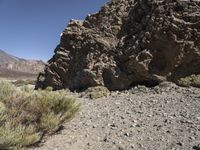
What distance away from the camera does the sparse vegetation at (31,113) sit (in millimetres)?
7461

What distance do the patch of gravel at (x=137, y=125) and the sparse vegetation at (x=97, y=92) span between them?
1.28 metres

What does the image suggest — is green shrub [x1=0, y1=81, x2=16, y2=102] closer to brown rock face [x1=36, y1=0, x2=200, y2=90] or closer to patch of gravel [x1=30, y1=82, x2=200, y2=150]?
patch of gravel [x1=30, y1=82, x2=200, y2=150]

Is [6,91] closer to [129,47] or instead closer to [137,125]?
[137,125]

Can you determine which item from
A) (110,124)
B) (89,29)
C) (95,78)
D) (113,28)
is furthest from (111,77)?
(110,124)

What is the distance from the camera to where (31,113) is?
28.6 ft

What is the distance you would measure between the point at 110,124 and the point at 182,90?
3.39 meters

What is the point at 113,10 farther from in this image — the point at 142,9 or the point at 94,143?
the point at 94,143

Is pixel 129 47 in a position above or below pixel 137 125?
above

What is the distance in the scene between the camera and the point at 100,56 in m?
14.9

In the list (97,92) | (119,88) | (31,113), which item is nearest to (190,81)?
(119,88)

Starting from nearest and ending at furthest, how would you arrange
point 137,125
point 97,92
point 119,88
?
1. point 137,125
2. point 97,92
3. point 119,88

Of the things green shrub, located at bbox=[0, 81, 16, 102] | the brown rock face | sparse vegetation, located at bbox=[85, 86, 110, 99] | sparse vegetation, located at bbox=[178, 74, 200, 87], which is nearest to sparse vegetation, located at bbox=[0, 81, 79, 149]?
green shrub, located at bbox=[0, 81, 16, 102]

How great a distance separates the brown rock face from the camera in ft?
40.9

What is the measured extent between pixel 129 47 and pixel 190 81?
306 centimetres
